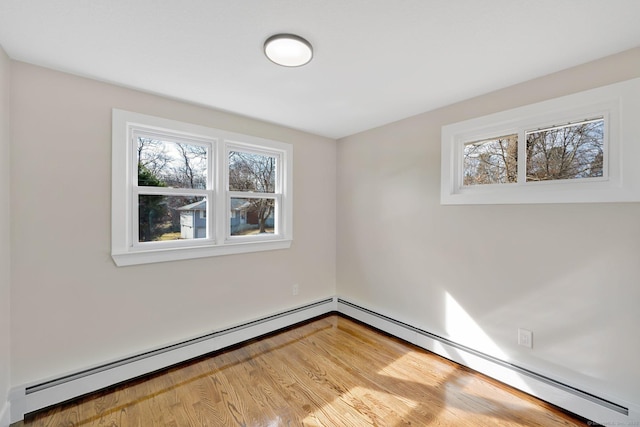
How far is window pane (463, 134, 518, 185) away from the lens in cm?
216

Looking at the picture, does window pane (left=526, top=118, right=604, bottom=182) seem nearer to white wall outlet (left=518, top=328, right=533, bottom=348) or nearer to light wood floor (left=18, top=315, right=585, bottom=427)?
white wall outlet (left=518, top=328, right=533, bottom=348)

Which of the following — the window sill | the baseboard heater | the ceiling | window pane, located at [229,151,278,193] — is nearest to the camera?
the ceiling

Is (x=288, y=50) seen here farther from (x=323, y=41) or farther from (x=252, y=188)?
(x=252, y=188)

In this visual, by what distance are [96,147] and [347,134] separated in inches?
96.4

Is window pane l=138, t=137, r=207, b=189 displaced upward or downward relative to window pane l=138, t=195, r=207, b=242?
upward

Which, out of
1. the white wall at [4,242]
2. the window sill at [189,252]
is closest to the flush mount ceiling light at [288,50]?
the white wall at [4,242]

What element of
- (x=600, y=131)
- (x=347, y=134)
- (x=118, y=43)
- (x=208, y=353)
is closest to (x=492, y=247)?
(x=600, y=131)

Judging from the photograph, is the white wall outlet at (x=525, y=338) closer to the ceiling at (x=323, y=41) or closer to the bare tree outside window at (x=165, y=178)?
the ceiling at (x=323, y=41)

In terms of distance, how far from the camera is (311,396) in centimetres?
192

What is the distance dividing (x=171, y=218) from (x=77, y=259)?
68 cm

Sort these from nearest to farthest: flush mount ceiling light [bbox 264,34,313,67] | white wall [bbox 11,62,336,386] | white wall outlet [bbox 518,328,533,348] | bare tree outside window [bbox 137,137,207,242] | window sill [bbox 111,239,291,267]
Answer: flush mount ceiling light [bbox 264,34,313,67] → white wall [bbox 11,62,336,386] → white wall outlet [bbox 518,328,533,348] → window sill [bbox 111,239,291,267] → bare tree outside window [bbox 137,137,207,242]

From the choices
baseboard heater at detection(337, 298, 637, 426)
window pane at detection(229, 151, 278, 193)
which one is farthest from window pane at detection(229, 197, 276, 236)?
baseboard heater at detection(337, 298, 637, 426)

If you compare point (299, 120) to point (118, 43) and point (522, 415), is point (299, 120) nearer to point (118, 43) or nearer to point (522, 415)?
point (118, 43)

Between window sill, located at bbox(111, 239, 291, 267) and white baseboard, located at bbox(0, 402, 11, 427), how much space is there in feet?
3.09
